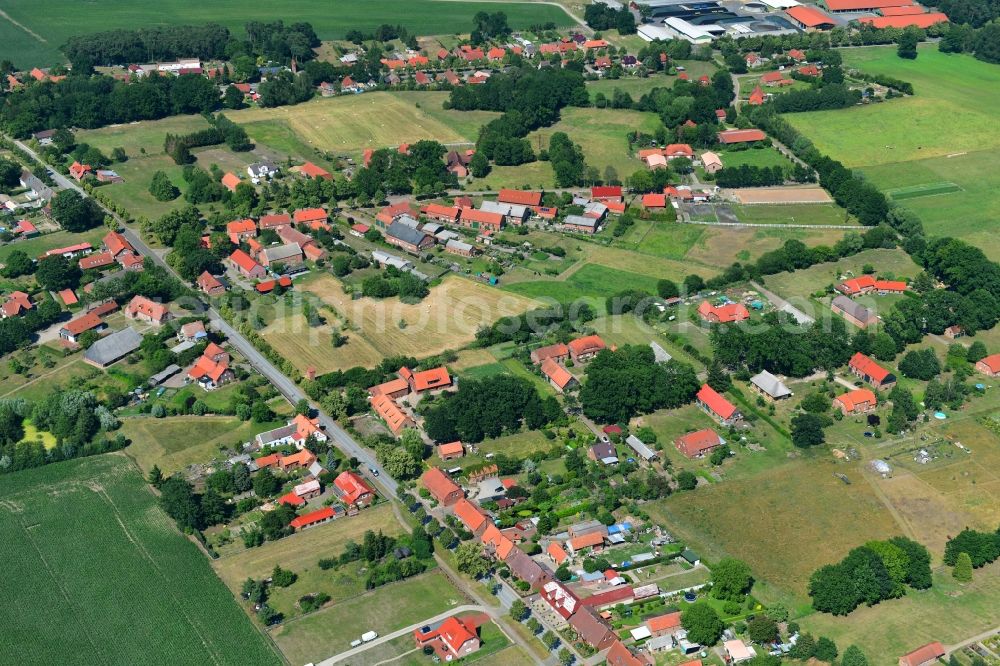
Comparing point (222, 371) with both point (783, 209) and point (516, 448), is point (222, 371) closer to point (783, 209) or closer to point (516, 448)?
point (516, 448)

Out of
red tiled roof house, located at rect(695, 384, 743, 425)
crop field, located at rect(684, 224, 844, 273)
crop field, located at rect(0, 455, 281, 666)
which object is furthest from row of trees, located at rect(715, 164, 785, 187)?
crop field, located at rect(0, 455, 281, 666)

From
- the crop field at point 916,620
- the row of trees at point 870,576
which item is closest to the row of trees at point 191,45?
the row of trees at point 870,576

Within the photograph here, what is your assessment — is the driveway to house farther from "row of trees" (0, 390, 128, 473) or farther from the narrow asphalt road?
"row of trees" (0, 390, 128, 473)

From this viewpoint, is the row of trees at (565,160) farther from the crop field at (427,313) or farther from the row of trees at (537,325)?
the row of trees at (537,325)

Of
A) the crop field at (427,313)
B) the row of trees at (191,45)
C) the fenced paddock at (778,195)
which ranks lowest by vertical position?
the crop field at (427,313)

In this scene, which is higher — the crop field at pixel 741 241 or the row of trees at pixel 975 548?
the crop field at pixel 741 241

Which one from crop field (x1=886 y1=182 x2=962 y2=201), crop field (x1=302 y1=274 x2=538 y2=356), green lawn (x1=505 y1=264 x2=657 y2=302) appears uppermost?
crop field (x1=886 y1=182 x2=962 y2=201)

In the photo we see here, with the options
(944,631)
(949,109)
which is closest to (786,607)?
(944,631)
